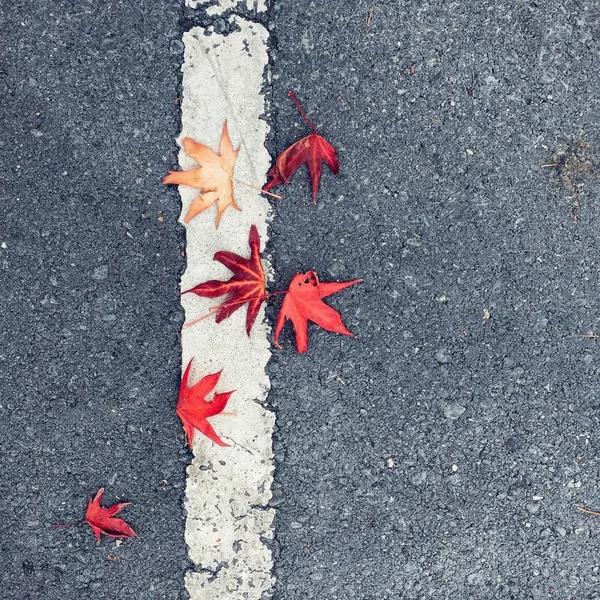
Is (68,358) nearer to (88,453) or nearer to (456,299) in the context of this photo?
(88,453)

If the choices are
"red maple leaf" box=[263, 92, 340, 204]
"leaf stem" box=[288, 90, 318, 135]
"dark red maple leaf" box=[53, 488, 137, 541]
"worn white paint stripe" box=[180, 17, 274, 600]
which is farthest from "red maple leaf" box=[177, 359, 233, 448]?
"leaf stem" box=[288, 90, 318, 135]

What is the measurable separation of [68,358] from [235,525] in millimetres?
809

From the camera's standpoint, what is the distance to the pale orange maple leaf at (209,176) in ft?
6.96

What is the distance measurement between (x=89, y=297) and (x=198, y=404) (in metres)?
0.52

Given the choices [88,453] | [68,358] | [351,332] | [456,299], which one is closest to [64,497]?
[88,453]

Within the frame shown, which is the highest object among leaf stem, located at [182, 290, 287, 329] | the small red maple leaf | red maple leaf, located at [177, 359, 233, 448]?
leaf stem, located at [182, 290, 287, 329]

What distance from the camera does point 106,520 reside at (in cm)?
218

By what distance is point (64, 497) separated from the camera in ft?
7.16

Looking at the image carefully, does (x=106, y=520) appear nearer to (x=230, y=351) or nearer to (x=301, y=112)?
(x=230, y=351)

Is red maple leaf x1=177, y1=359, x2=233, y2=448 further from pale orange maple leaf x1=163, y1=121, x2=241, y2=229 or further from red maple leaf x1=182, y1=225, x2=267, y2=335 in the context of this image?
pale orange maple leaf x1=163, y1=121, x2=241, y2=229

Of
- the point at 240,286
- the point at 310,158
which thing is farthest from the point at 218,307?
the point at 310,158

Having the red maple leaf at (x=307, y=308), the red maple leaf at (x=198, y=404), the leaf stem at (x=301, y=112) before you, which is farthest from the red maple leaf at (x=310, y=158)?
the red maple leaf at (x=198, y=404)

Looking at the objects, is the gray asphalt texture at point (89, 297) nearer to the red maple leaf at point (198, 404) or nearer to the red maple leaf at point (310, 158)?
the red maple leaf at point (198, 404)

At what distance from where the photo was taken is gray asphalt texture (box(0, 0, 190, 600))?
2135 mm
